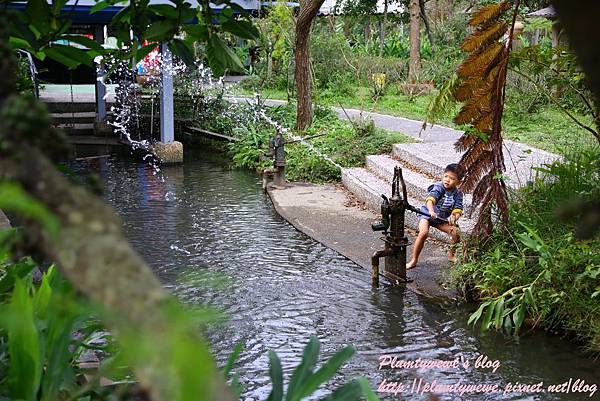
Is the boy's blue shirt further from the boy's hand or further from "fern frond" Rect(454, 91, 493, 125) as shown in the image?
"fern frond" Rect(454, 91, 493, 125)

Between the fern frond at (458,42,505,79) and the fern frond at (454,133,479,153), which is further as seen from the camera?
→ the fern frond at (454,133,479,153)

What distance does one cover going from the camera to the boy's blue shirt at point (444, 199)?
6.91m

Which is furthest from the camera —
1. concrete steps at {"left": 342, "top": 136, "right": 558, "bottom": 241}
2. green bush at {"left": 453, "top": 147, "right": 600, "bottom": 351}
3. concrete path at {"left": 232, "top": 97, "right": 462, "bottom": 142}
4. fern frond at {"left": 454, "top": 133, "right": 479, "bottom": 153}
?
concrete path at {"left": 232, "top": 97, "right": 462, "bottom": 142}

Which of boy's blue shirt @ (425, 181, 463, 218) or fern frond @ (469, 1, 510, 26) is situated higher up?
fern frond @ (469, 1, 510, 26)

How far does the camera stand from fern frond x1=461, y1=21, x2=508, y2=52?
19.8 feet

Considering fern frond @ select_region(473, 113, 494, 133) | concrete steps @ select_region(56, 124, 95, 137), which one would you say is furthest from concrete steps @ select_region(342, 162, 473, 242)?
concrete steps @ select_region(56, 124, 95, 137)

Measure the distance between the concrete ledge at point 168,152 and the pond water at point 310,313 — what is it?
3.66 metres

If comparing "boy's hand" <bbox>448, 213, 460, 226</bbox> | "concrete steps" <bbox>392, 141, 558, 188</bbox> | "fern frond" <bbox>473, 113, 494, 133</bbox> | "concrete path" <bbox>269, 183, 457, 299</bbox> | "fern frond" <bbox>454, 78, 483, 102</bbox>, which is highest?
"fern frond" <bbox>454, 78, 483, 102</bbox>

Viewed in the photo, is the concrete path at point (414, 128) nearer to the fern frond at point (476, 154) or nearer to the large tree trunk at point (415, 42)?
the large tree trunk at point (415, 42)

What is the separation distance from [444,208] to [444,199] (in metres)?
0.08

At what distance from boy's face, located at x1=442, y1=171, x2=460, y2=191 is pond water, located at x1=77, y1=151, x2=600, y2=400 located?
1.01 metres

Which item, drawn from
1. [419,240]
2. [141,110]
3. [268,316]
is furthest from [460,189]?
[141,110]

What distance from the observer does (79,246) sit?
65 cm

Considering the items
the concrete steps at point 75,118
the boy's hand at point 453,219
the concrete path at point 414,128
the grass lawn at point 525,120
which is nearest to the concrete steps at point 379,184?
the grass lawn at point 525,120
